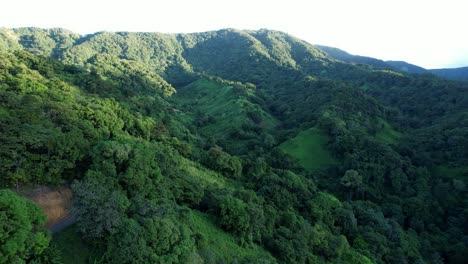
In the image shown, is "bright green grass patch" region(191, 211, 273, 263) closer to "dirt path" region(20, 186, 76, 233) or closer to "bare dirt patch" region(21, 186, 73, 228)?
"dirt path" region(20, 186, 76, 233)

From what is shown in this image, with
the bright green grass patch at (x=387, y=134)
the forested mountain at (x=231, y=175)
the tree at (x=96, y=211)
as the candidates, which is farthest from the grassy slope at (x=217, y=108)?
the tree at (x=96, y=211)

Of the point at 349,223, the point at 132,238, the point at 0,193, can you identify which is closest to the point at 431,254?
the point at 349,223

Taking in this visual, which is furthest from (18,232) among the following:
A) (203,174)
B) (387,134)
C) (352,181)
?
(387,134)

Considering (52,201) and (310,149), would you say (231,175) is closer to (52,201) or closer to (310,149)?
(52,201)

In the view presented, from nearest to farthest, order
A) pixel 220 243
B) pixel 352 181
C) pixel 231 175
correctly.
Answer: pixel 220 243 → pixel 231 175 → pixel 352 181

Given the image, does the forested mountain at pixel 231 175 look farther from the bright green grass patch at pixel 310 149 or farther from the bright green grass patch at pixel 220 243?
the bright green grass patch at pixel 310 149

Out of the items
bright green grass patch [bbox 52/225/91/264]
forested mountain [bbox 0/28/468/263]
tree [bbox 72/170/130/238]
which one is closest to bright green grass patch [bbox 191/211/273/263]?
forested mountain [bbox 0/28/468/263]

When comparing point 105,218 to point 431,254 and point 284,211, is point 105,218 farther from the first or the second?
point 431,254
